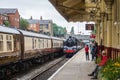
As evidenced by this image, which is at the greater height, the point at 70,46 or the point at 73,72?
the point at 70,46

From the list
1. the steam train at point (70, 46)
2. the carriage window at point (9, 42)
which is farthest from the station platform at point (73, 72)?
the steam train at point (70, 46)

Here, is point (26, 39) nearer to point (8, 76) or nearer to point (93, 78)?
point (8, 76)

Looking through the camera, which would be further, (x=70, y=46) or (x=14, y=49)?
(x=70, y=46)

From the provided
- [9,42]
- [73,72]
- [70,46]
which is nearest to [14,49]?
[9,42]

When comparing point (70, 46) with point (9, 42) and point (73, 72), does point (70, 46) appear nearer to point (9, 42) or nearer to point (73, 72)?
point (73, 72)

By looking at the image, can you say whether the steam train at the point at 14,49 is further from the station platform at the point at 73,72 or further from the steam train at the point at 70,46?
the steam train at the point at 70,46

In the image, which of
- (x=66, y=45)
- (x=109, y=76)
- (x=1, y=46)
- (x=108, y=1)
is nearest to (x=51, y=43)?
(x=66, y=45)

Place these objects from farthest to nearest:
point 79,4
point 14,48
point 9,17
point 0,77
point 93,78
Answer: point 9,17
point 79,4
point 14,48
point 0,77
point 93,78

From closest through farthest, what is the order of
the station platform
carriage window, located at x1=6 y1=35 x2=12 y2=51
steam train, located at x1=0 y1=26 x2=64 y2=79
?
the station platform → steam train, located at x1=0 y1=26 x2=64 y2=79 → carriage window, located at x1=6 y1=35 x2=12 y2=51

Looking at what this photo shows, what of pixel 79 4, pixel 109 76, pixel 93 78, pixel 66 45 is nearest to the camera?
pixel 109 76

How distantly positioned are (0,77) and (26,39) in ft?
25.7

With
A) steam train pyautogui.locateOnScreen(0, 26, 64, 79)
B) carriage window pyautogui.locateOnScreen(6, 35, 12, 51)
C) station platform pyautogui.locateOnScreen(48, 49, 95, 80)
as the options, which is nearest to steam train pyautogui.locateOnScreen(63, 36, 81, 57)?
steam train pyautogui.locateOnScreen(0, 26, 64, 79)

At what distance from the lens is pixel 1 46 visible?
2130cm

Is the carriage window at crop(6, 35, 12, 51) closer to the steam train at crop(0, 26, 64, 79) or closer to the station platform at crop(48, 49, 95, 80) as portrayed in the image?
the steam train at crop(0, 26, 64, 79)
